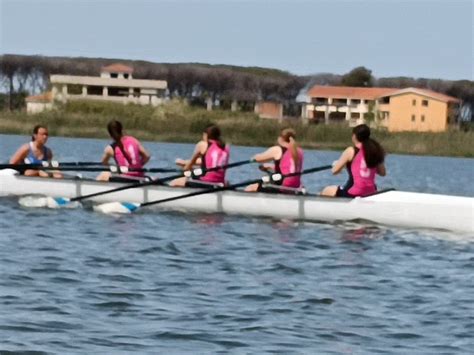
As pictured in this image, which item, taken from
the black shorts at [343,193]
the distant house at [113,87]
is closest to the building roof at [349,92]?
the distant house at [113,87]

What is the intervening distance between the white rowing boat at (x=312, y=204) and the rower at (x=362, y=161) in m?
0.19

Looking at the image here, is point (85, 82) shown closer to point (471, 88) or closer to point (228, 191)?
point (471, 88)

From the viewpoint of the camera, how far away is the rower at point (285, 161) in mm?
17781

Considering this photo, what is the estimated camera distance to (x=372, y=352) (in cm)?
959

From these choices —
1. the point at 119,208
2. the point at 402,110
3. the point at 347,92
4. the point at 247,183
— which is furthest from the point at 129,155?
the point at 347,92

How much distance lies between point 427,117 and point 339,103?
35.7 ft

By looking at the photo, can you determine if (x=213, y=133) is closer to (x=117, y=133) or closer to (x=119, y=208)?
(x=117, y=133)

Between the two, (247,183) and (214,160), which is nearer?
(247,183)

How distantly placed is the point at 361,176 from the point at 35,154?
5.36 metres

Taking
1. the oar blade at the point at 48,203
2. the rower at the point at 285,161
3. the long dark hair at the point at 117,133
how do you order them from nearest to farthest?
the rower at the point at 285,161, the oar blade at the point at 48,203, the long dark hair at the point at 117,133

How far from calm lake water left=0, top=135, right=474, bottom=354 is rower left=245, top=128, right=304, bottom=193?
56 cm

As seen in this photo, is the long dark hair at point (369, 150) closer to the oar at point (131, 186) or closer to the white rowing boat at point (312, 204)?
the white rowing boat at point (312, 204)

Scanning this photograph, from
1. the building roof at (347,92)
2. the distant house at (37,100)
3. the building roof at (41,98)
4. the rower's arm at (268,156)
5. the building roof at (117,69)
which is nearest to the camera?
the rower's arm at (268,156)

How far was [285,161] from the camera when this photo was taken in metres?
17.8
